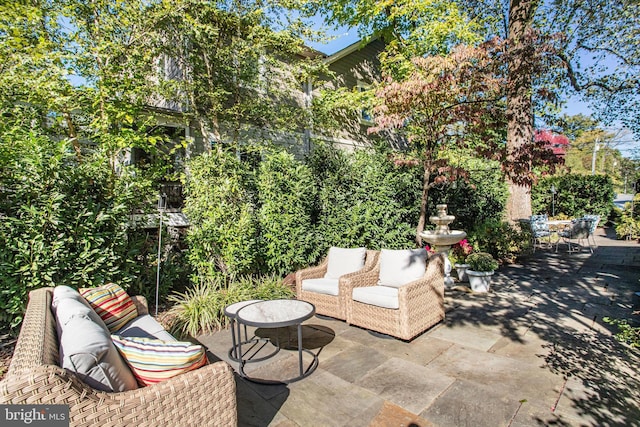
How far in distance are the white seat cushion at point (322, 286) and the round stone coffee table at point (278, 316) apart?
1001 mm

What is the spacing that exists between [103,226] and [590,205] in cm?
1817

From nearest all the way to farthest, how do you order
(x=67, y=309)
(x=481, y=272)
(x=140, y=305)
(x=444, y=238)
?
(x=67, y=309), (x=140, y=305), (x=481, y=272), (x=444, y=238)

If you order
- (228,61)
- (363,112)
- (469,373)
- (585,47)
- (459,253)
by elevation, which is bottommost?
(469,373)

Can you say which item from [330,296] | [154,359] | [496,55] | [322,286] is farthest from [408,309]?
[496,55]

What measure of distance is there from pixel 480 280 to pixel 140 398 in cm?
537

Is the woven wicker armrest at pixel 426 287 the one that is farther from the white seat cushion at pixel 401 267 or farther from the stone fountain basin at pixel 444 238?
the stone fountain basin at pixel 444 238

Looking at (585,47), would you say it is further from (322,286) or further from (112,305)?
(112,305)

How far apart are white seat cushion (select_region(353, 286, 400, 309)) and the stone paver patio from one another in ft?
1.42

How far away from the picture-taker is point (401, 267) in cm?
439

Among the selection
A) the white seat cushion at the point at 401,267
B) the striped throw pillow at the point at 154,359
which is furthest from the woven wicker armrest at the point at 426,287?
the striped throw pillow at the point at 154,359

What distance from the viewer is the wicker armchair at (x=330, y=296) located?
4269 millimetres

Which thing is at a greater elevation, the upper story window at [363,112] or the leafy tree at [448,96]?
the upper story window at [363,112]

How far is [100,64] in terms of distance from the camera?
5.24 metres

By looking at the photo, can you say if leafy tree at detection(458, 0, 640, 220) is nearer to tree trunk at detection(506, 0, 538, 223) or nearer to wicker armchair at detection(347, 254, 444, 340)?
tree trunk at detection(506, 0, 538, 223)
